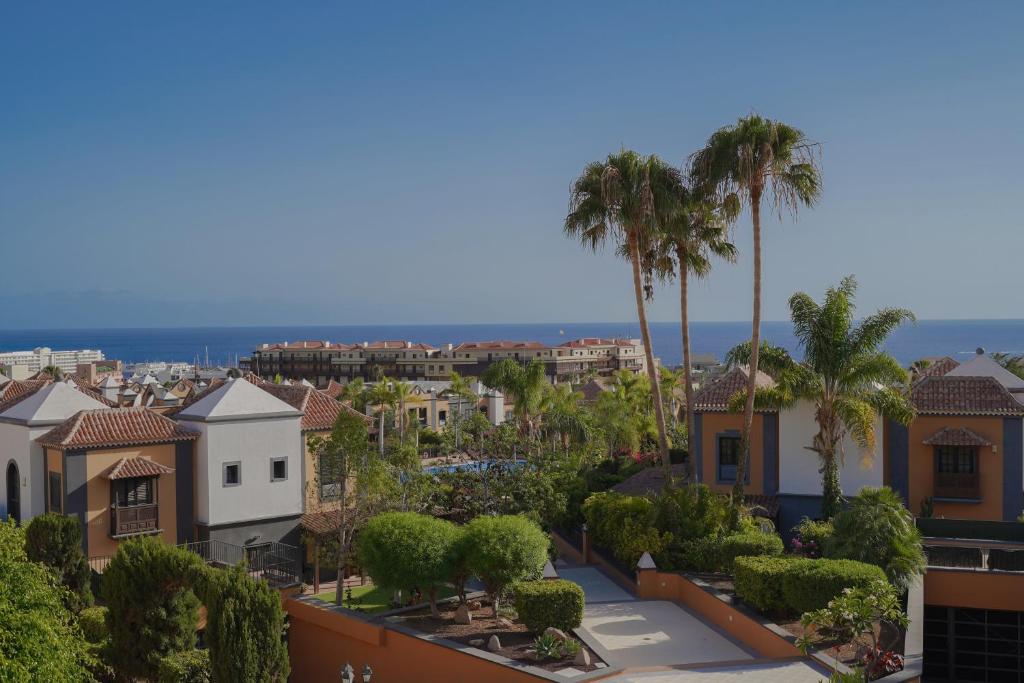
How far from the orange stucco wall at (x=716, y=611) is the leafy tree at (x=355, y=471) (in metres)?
7.10

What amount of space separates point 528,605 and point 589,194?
11.9 meters

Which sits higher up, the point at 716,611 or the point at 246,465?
the point at 246,465

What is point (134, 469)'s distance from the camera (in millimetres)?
25875

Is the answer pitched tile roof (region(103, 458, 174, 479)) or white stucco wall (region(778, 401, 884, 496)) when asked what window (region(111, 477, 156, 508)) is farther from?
white stucco wall (region(778, 401, 884, 496))

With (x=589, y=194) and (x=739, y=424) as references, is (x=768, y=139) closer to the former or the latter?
(x=589, y=194)

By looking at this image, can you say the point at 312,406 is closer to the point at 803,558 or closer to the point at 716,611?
the point at 716,611

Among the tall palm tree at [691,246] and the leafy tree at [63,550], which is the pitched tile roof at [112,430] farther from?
the tall palm tree at [691,246]

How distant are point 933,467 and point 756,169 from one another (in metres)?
11.0

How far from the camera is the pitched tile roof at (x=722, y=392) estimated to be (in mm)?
29922

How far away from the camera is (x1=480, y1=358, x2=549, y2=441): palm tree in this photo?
39.3 meters

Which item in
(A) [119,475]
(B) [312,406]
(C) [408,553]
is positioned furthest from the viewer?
(B) [312,406]

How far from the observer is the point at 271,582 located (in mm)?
24172

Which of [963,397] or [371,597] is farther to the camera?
[963,397]

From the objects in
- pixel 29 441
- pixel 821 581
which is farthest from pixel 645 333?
pixel 29 441
